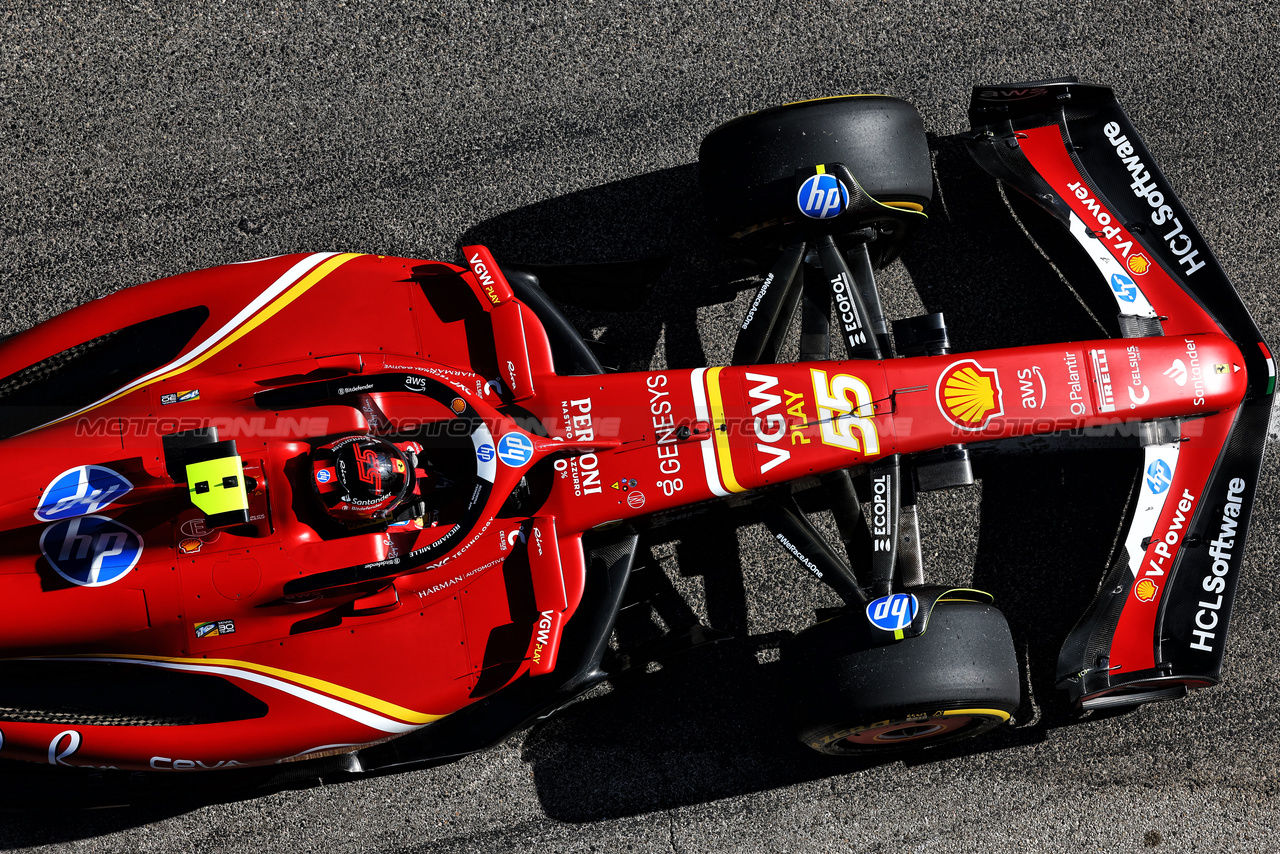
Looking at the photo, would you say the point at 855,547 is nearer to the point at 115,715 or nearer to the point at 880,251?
the point at 880,251

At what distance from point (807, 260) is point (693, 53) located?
150cm

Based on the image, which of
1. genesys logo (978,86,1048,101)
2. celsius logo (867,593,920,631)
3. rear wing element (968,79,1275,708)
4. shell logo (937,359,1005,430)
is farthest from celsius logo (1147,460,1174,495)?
genesys logo (978,86,1048,101)

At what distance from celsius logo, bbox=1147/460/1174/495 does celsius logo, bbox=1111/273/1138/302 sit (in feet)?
2.56

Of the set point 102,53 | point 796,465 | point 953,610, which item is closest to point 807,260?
point 796,465

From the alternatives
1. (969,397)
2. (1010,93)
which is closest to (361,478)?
A: (969,397)

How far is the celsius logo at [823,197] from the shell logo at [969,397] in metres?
0.86

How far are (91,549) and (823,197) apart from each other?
341 centimetres

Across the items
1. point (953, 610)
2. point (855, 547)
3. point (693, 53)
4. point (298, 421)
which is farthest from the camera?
point (693, 53)

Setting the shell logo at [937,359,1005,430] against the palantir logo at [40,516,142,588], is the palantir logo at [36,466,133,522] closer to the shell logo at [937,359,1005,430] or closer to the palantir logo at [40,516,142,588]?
the palantir logo at [40,516,142,588]

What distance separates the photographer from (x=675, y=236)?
177 inches

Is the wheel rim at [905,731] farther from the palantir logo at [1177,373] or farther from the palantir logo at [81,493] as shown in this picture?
the palantir logo at [81,493]

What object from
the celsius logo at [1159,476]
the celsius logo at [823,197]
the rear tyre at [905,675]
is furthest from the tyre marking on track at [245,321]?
the celsius logo at [1159,476]

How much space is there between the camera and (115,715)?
3479 millimetres

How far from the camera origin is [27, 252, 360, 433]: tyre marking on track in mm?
3570
